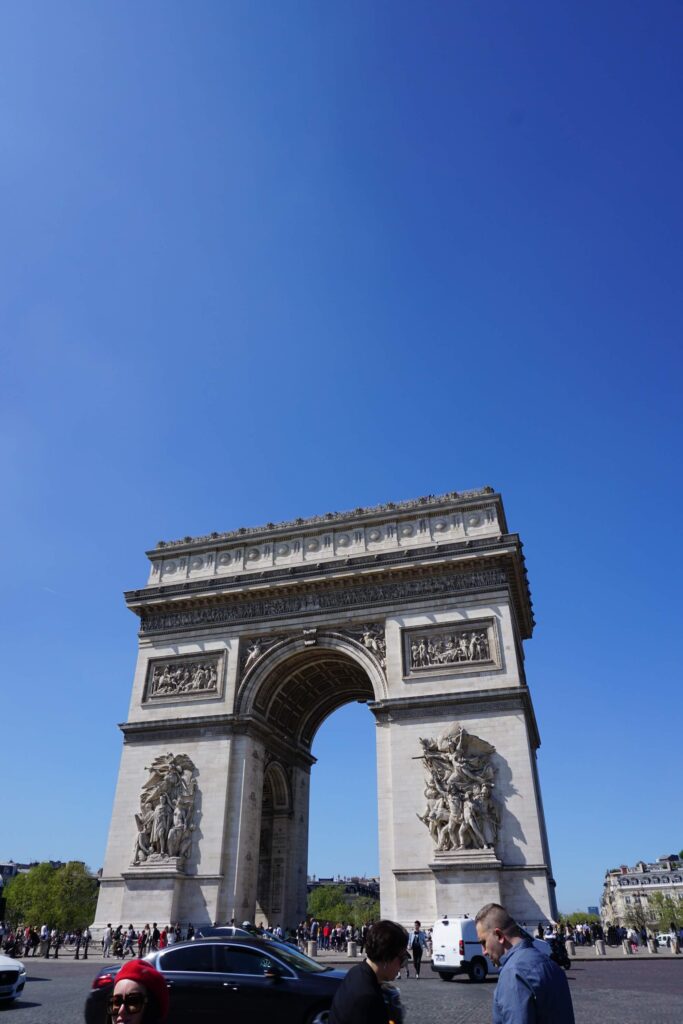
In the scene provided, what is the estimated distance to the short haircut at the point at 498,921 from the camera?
3.70 meters

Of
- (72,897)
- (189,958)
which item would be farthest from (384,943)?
(72,897)

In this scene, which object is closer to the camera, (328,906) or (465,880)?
(465,880)

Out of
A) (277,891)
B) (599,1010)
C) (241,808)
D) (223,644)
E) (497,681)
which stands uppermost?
(223,644)

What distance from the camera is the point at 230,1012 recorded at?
8.20 meters

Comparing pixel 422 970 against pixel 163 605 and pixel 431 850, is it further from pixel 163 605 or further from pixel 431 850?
pixel 163 605

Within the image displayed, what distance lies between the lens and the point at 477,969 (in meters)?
16.3

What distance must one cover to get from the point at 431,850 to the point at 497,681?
5981 mm

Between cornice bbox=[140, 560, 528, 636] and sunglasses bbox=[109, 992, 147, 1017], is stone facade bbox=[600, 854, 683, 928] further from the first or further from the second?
sunglasses bbox=[109, 992, 147, 1017]

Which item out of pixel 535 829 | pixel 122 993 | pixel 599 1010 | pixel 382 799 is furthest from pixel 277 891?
pixel 122 993

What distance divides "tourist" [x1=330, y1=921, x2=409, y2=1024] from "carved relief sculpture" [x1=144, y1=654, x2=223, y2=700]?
25651mm

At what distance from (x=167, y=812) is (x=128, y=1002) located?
84.3ft

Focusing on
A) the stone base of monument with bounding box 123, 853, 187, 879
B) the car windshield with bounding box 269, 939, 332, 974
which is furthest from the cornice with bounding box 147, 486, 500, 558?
the car windshield with bounding box 269, 939, 332, 974

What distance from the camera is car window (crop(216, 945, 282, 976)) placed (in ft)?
27.8

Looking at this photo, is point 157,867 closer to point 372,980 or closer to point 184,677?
point 184,677
